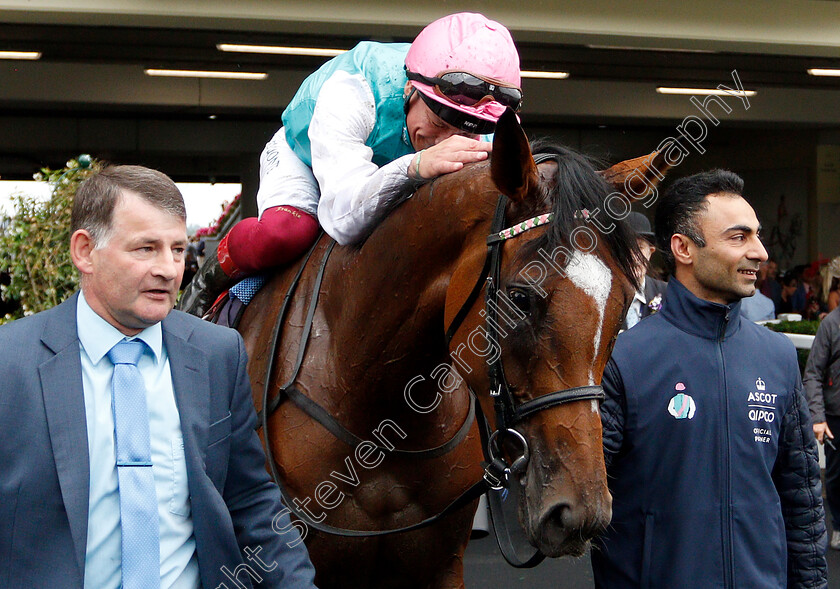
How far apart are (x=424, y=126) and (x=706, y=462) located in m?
1.24

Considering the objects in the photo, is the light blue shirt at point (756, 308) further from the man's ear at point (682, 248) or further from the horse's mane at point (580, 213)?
the horse's mane at point (580, 213)

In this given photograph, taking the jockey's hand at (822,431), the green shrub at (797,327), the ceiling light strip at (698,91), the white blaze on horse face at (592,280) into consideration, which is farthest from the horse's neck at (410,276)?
the ceiling light strip at (698,91)

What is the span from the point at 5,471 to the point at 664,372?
1.71 m

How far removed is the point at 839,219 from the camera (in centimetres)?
1489

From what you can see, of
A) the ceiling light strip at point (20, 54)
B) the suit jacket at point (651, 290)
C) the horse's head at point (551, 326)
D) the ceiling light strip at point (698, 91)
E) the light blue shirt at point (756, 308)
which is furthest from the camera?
the ceiling light strip at point (698, 91)

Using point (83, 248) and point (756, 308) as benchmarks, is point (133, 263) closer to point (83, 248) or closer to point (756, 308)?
point (83, 248)

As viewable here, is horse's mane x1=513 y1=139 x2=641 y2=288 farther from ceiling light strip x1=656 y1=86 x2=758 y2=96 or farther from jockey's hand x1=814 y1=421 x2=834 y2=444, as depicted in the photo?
ceiling light strip x1=656 y1=86 x2=758 y2=96

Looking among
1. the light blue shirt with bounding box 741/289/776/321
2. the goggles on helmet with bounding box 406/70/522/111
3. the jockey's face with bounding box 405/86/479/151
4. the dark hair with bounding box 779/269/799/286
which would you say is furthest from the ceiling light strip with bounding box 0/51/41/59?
the dark hair with bounding box 779/269/799/286

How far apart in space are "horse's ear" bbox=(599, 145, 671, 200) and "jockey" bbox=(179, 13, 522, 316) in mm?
328

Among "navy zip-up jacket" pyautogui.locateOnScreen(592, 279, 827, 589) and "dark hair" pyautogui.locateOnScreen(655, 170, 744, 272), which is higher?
"dark hair" pyautogui.locateOnScreen(655, 170, 744, 272)

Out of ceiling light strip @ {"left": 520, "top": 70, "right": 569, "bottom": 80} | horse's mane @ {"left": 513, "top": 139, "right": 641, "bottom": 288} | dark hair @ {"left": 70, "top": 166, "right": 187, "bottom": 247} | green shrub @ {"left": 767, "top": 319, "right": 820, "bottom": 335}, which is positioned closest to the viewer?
dark hair @ {"left": 70, "top": 166, "right": 187, "bottom": 247}

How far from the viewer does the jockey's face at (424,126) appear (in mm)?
2531

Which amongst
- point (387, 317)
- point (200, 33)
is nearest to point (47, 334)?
point (387, 317)

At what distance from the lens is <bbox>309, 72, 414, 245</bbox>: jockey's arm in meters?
2.31
